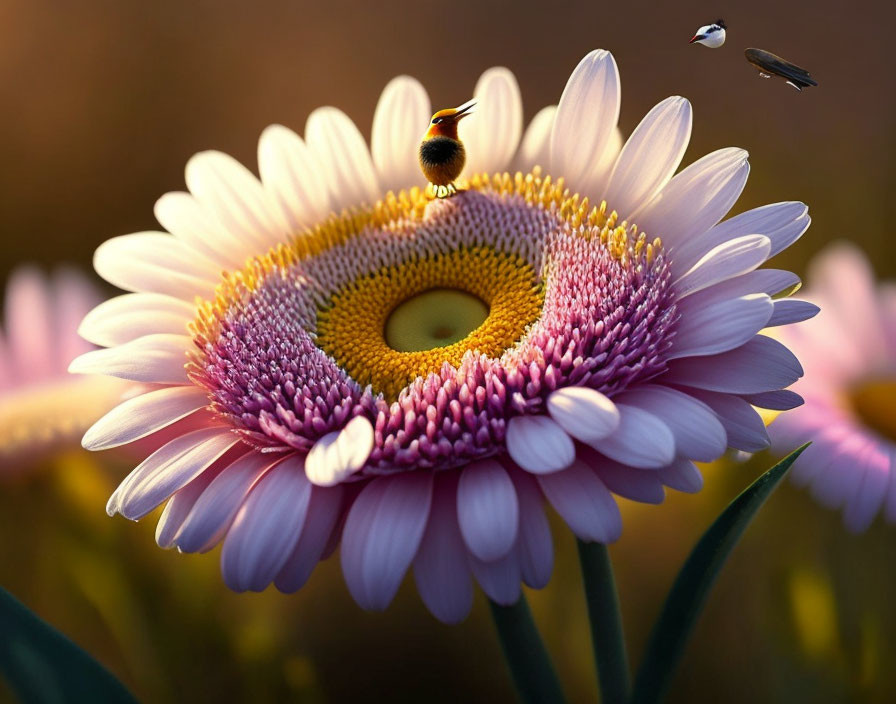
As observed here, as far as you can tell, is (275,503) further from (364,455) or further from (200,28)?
(200,28)

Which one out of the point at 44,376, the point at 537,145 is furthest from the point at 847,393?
the point at 44,376

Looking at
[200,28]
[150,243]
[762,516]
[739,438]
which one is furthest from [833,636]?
[200,28]

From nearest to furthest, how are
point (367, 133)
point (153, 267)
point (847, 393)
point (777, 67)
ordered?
point (777, 67) → point (153, 267) → point (847, 393) → point (367, 133)

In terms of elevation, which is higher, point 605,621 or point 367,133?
point 367,133

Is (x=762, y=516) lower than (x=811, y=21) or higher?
lower

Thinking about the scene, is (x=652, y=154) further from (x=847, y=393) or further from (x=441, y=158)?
(x=847, y=393)

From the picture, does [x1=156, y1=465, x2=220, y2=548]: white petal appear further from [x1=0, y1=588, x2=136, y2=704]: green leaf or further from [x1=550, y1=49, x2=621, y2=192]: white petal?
[x1=550, y1=49, x2=621, y2=192]: white petal
